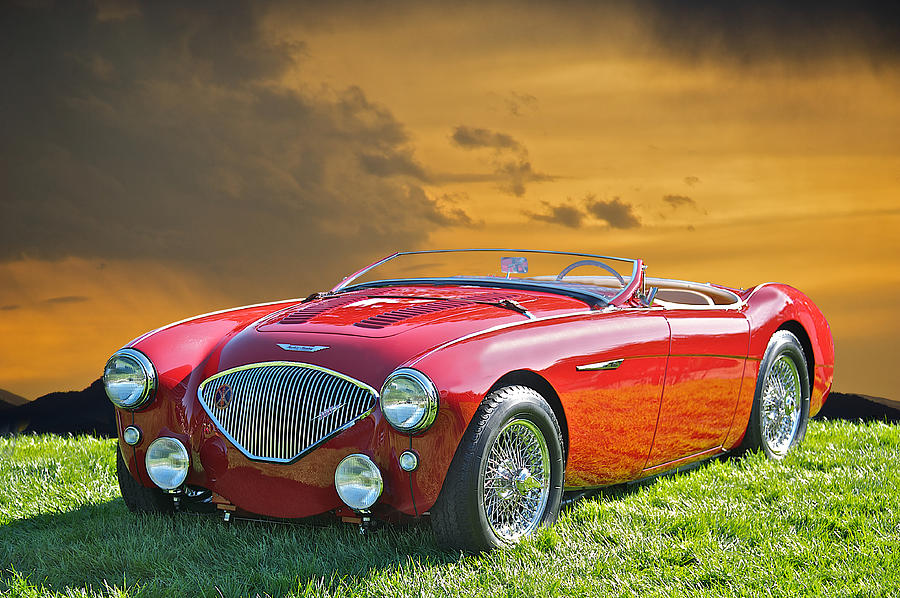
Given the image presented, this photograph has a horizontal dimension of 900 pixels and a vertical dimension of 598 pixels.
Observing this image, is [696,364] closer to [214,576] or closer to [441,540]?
[441,540]

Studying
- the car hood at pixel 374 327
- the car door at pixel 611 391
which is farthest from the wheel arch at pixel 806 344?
the car hood at pixel 374 327

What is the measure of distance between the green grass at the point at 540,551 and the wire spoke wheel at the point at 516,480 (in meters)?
0.11

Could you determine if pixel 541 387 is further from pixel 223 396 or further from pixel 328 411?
pixel 223 396

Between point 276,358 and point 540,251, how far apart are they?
7.13 ft

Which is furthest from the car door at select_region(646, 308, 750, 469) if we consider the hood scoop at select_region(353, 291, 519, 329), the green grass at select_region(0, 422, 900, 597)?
the hood scoop at select_region(353, 291, 519, 329)

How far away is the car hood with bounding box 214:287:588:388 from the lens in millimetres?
4258

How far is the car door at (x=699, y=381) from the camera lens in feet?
17.6

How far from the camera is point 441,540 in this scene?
409 centimetres

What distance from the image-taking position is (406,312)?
480 cm

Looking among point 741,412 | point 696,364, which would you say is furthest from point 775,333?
point 696,364

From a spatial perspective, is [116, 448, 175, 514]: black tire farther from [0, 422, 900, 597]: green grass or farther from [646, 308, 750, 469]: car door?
[646, 308, 750, 469]: car door

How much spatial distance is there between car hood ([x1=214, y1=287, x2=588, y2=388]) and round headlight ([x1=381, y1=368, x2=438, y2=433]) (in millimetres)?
149

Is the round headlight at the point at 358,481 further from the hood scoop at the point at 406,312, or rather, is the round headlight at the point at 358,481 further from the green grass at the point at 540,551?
the hood scoop at the point at 406,312

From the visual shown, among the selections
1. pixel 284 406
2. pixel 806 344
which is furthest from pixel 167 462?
pixel 806 344
